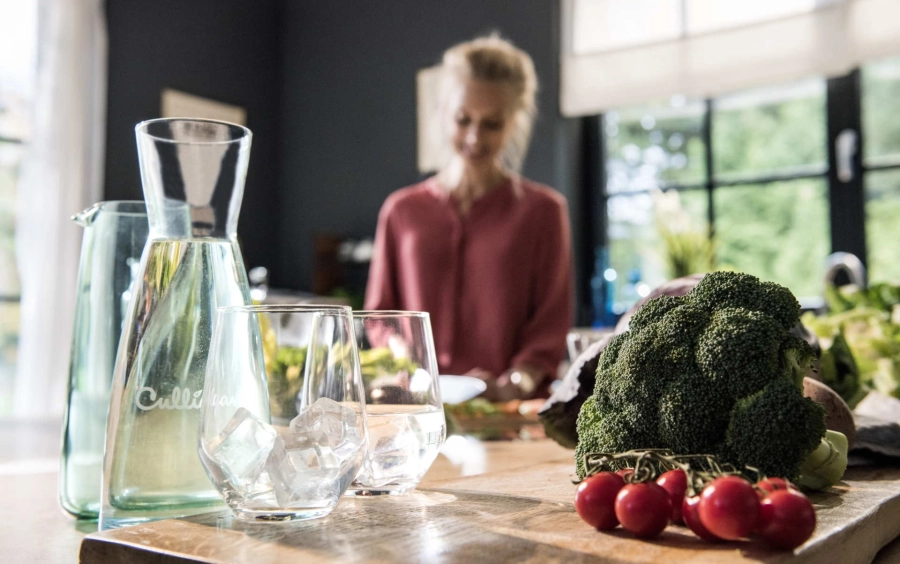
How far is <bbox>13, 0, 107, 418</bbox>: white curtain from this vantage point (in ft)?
13.0

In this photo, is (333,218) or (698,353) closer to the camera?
(698,353)

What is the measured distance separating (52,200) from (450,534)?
4.09m

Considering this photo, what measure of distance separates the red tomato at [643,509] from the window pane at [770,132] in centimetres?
A: 361

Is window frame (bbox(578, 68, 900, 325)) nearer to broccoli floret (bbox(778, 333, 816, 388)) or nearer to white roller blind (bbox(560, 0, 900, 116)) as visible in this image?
white roller blind (bbox(560, 0, 900, 116))

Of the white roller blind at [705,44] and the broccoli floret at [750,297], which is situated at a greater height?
the white roller blind at [705,44]

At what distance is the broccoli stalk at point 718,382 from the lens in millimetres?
563

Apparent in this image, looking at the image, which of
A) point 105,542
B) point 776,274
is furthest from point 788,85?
point 105,542

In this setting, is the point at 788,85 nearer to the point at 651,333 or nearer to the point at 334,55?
the point at 334,55

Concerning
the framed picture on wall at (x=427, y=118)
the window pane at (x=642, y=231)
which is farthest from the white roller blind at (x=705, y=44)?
the framed picture on wall at (x=427, y=118)

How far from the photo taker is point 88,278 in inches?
26.2

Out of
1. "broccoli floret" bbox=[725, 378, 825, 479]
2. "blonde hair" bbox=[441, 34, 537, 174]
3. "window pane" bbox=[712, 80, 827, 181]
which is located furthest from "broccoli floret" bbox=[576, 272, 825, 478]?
"window pane" bbox=[712, 80, 827, 181]

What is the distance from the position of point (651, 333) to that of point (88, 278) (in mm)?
463

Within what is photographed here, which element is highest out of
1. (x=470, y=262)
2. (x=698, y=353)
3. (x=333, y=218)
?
(x=333, y=218)

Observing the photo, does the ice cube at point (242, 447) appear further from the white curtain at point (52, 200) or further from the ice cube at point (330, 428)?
the white curtain at point (52, 200)
